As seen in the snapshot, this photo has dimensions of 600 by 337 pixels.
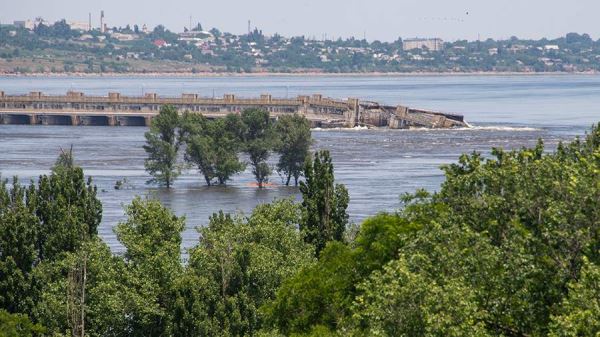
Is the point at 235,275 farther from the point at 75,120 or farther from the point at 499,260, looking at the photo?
the point at 75,120

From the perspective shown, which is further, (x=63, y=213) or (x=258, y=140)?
(x=258, y=140)

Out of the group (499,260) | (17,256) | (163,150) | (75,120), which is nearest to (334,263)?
(499,260)

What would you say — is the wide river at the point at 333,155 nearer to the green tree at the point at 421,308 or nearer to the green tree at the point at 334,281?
the green tree at the point at 334,281

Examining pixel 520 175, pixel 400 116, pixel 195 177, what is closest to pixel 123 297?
pixel 520 175

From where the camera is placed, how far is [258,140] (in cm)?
9450

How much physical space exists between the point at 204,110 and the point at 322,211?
352 feet

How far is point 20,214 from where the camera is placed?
43.6 metres

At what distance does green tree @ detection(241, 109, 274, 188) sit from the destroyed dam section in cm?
4850

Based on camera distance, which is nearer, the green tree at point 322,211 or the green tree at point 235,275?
the green tree at point 235,275

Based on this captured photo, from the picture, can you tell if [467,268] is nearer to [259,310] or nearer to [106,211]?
[259,310]

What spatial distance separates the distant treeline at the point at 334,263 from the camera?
2777 centimetres

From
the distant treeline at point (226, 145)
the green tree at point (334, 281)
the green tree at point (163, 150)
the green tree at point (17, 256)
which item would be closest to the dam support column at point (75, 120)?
the distant treeline at point (226, 145)

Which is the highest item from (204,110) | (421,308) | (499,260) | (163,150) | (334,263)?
(499,260)

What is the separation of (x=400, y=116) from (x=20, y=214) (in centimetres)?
10571
